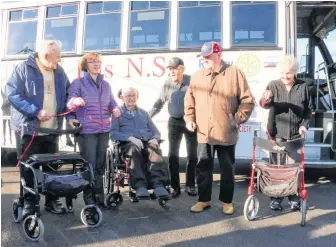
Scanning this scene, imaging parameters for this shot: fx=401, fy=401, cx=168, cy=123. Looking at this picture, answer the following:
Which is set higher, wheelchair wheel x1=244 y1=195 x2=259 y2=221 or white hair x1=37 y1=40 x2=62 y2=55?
white hair x1=37 y1=40 x2=62 y2=55

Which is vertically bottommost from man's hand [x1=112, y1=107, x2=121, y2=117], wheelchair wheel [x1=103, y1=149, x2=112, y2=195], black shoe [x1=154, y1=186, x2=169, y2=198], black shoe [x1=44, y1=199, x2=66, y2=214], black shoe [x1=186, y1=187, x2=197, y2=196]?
black shoe [x1=44, y1=199, x2=66, y2=214]

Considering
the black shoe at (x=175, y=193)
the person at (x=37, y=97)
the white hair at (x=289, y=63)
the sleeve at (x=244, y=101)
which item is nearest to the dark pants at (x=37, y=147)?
the person at (x=37, y=97)

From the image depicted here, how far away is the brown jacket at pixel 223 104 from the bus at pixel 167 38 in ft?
5.13

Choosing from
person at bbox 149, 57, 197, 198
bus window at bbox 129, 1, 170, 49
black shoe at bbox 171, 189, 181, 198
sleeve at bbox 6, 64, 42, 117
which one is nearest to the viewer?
sleeve at bbox 6, 64, 42, 117

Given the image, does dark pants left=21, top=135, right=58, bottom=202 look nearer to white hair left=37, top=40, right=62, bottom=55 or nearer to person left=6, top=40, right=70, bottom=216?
person left=6, top=40, right=70, bottom=216

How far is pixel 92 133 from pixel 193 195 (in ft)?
5.99

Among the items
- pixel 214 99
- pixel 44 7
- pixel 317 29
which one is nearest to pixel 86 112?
pixel 214 99

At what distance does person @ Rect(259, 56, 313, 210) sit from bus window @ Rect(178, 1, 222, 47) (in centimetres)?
211

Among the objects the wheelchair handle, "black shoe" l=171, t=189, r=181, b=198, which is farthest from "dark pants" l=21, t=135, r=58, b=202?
"black shoe" l=171, t=189, r=181, b=198

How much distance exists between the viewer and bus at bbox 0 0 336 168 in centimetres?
629

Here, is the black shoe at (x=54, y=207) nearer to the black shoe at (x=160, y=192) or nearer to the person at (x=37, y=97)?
the person at (x=37, y=97)

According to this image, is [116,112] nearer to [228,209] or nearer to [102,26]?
[228,209]

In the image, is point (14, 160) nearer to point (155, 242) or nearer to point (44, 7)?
point (44, 7)

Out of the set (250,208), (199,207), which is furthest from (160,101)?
(250,208)
